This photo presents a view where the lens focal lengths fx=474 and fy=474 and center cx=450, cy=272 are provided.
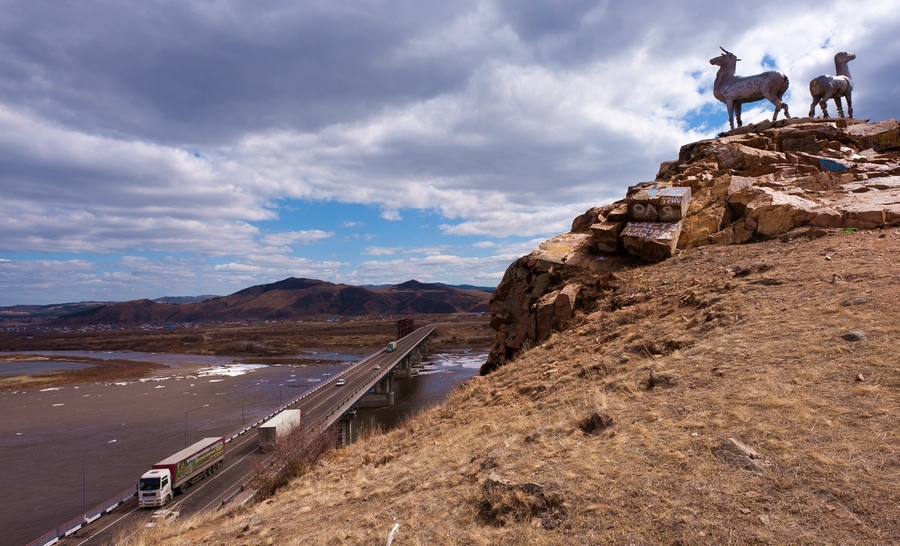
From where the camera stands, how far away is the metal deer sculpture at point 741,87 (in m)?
22.7

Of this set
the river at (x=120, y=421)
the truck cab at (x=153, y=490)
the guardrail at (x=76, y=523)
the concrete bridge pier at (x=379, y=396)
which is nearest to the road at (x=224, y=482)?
the guardrail at (x=76, y=523)

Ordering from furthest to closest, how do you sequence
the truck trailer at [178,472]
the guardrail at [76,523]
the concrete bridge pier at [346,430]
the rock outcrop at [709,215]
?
the concrete bridge pier at [346,430]
the truck trailer at [178,472]
the guardrail at [76,523]
the rock outcrop at [709,215]

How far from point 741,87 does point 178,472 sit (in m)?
33.0

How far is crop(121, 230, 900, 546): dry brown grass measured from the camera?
505 centimetres

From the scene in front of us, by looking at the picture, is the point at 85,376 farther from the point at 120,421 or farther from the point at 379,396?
the point at 379,396

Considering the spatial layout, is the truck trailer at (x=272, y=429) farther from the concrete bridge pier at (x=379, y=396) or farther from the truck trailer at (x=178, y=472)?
the concrete bridge pier at (x=379, y=396)

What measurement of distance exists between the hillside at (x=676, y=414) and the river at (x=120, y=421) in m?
19.9

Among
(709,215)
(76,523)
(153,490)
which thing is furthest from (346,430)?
(709,215)

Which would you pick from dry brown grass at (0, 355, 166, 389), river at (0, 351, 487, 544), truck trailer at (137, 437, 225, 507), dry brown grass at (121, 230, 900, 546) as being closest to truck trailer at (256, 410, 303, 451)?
truck trailer at (137, 437, 225, 507)

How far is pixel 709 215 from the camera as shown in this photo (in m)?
17.3

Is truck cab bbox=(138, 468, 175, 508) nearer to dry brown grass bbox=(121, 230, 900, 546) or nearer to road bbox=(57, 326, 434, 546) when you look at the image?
road bbox=(57, 326, 434, 546)

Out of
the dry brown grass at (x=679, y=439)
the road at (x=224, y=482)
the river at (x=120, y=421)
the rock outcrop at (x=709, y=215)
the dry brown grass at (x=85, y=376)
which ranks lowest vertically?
the river at (x=120, y=421)

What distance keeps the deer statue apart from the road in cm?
2977

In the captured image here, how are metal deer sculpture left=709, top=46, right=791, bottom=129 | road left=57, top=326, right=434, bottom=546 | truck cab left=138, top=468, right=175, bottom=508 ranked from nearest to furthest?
road left=57, top=326, right=434, bottom=546
truck cab left=138, top=468, right=175, bottom=508
metal deer sculpture left=709, top=46, right=791, bottom=129
